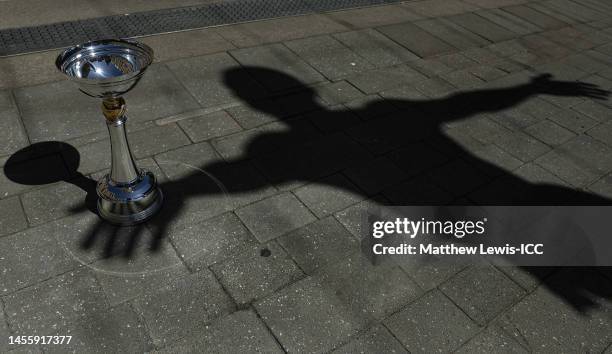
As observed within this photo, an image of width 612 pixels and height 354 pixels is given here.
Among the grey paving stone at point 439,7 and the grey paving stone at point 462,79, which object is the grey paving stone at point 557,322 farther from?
the grey paving stone at point 439,7

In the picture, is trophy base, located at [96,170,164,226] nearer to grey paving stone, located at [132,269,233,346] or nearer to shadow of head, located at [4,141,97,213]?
shadow of head, located at [4,141,97,213]

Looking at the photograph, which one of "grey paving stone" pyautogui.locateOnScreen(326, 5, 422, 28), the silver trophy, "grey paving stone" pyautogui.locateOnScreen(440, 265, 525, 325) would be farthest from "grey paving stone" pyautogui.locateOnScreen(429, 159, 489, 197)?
"grey paving stone" pyautogui.locateOnScreen(326, 5, 422, 28)

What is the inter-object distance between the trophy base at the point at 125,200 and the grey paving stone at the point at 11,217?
1.71ft

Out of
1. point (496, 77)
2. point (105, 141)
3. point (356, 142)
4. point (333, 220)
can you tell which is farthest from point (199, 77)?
point (496, 77)

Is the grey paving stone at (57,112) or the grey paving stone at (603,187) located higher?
the grey paving stone at (57,112)

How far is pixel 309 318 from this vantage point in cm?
298

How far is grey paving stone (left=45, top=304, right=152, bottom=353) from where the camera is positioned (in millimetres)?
2688

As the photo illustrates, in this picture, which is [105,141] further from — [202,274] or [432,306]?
[432,306]

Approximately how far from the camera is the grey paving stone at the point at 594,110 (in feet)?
18.1

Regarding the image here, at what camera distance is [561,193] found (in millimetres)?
4258

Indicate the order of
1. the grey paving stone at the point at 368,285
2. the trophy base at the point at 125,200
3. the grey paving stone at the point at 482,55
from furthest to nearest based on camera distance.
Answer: the grey paving stone at the point at 482,55 → the trophy base at the point at 125,200 → the grey paving stone at the point at 368,285

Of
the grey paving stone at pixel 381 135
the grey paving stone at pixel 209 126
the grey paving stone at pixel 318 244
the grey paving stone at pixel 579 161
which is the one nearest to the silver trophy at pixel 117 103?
the grey paving stone at pixel 209 126

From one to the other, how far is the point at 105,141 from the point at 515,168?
3.75 m

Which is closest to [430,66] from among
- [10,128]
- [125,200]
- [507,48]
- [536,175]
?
[507,48]
